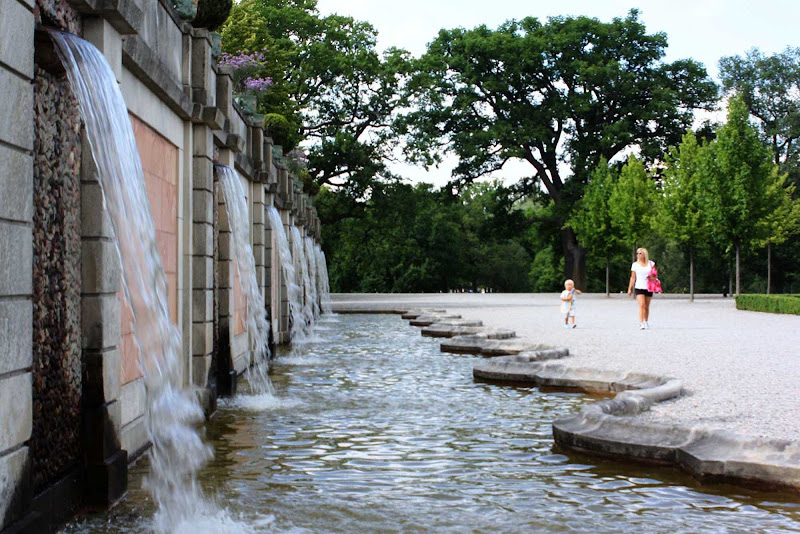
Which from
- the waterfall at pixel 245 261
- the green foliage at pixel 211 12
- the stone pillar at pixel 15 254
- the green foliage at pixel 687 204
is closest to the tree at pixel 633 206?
the green foliage at pixel 687 204

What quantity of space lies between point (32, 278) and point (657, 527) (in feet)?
11.3

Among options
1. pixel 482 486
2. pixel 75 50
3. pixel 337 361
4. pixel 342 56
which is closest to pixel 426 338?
pixel 337 361

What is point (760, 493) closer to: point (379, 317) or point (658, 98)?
point (379, 317)

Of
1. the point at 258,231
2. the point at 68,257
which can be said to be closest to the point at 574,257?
the point at 258,231

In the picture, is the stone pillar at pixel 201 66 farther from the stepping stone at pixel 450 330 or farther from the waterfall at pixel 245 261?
the stepping stone at pixel 450 330

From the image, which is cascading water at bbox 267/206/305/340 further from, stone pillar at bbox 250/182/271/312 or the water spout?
the water spout

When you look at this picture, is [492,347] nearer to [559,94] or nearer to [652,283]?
[652,283]

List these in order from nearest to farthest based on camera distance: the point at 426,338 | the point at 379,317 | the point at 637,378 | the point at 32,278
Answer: the point at 32,278
the point at 637,378
the point at 426,338
the point at 379,317

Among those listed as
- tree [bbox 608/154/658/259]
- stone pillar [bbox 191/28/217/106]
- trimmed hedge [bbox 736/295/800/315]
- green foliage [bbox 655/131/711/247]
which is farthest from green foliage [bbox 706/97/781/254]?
stone pillar [bbox 191/28/217/106]

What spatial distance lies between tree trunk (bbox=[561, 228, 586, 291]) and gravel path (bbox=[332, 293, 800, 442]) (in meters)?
24.5

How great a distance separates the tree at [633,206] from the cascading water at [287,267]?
2283 cm

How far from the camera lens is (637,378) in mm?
9742

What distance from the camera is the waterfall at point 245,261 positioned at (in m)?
10.0

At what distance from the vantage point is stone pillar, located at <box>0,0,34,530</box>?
3.84 meters
